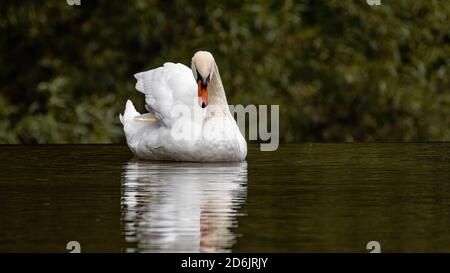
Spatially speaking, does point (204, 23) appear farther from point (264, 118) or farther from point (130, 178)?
point (130, 178)

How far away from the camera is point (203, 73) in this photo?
1160cm

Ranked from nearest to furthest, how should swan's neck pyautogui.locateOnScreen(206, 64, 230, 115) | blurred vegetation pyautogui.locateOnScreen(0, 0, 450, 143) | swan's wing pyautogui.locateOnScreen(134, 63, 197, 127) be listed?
swan's wing pyautogui.locateOnScreen(134, 63, 197, 127) < swan's neck pyautogui.locateOnScreen(206, 64, 230, 115) < blurred vegetation pyautogui.locateOnScreen(0, 0, 450, 143)

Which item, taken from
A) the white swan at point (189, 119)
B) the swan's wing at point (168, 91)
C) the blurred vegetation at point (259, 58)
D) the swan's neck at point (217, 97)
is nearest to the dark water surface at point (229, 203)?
the white swan at point (189, 119)

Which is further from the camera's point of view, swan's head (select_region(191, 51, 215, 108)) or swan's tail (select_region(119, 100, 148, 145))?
swan's tail (select_region(119, 100, 148, 145))

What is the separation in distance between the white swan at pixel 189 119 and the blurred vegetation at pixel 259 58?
13.1 ft

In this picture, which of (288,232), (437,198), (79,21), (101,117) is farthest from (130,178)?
(79,21)

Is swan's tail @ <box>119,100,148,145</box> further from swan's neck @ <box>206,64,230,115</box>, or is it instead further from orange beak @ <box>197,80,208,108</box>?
orange beak @ <box>197,80,208,108</box>

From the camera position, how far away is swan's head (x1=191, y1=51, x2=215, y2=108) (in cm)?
1145

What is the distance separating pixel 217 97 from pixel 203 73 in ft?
2.19

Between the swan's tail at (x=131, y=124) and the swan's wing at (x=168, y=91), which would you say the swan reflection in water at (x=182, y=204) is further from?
the swan's tail at (x=131, y=124)

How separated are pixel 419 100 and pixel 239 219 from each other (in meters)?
9.43

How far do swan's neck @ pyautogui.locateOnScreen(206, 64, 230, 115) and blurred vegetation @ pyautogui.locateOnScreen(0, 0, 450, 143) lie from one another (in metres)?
3.80

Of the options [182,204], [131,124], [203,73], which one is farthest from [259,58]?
[182,204]

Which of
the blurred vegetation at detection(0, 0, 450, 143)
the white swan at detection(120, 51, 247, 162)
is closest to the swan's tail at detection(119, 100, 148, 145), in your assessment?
the white swan at detection(120, 51, 247, 162)
